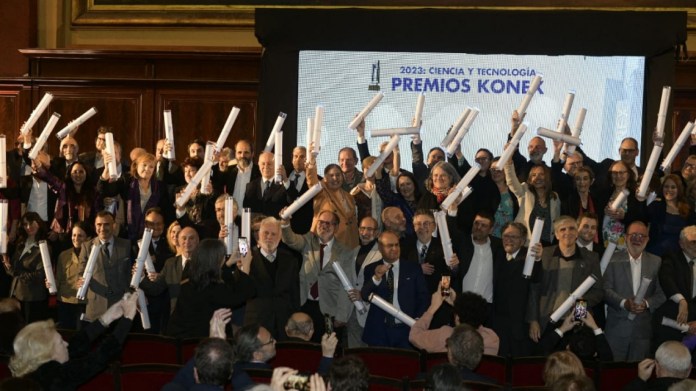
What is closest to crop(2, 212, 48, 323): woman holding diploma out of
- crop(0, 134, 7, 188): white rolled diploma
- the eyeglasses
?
crop(0, 134, 7, 188): white rolled diploma

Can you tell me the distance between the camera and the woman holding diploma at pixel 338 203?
8.89m

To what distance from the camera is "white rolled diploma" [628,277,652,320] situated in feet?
26.9

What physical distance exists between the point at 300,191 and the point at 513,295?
2154 mm

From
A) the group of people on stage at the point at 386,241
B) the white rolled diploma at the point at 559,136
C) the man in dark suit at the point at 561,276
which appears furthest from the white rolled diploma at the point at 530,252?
the white rolled diploma at the point at 559,136

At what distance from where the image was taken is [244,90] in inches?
482

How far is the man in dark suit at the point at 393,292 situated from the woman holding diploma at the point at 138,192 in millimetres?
2123

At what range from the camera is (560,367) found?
5555 millimetres

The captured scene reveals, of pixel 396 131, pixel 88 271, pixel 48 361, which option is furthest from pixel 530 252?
pixel 48 361

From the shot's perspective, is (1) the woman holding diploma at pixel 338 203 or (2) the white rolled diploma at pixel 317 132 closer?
(1) the woman holding diploma at pixel 338 203

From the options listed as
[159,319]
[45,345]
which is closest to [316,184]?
[159,319]

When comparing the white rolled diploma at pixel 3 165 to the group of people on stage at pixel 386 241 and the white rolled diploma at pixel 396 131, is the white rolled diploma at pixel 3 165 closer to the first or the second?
the group of people on stage at pixel 386 241

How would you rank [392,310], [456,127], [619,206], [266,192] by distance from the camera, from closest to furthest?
[392,310] < [619,206] < [266,192] < [456,127]

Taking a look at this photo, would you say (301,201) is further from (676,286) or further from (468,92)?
(468,92)

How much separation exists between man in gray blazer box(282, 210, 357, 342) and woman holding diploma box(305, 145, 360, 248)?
1.08ft
